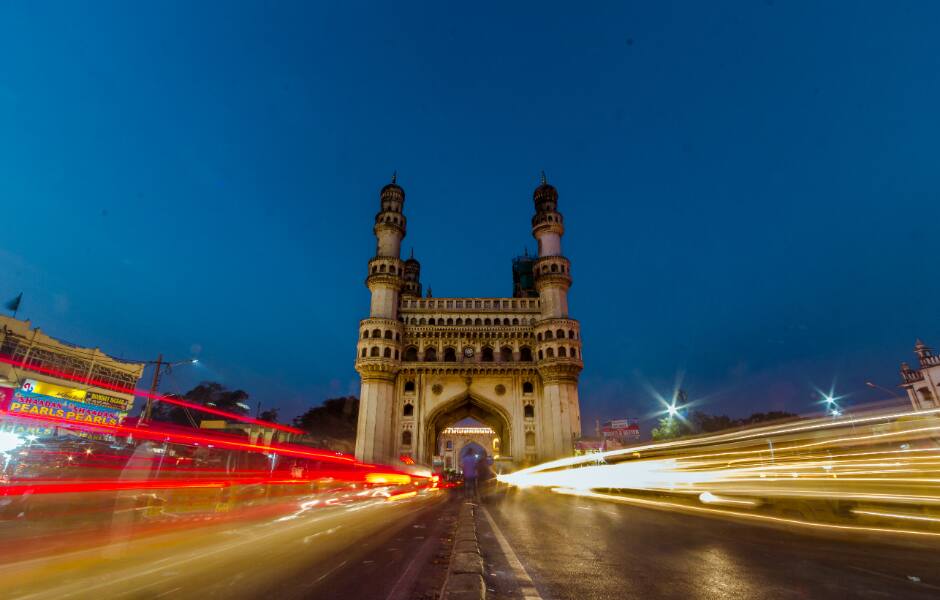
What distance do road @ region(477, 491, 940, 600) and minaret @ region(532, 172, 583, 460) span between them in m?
34.2

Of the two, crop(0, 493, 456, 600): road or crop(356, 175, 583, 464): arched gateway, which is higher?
crop(356, 175, 583, 464): arched gateway

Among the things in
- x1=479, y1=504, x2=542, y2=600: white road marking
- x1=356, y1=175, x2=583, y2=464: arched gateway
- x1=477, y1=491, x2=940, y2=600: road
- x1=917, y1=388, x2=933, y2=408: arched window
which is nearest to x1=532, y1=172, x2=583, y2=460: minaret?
x1=356, y1=175, x2=583, y2=464: arched gateway

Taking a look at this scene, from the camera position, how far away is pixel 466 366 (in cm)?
4641

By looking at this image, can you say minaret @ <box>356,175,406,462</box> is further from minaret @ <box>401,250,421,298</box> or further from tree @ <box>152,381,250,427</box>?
tree @ <box>152,381,250,427</box>

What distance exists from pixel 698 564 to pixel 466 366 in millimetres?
40161

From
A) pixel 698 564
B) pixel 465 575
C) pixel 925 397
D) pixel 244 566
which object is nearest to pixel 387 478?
pixel 244 566

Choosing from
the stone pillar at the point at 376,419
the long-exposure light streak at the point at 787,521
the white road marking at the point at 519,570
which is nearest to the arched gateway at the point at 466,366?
the stone pillar at the point at 376,419

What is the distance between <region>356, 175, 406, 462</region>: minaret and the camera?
43594 mm

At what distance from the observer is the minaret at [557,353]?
44.0m

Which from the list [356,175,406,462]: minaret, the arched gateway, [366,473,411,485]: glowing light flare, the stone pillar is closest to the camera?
[366,473,411,485]: glowing light flare

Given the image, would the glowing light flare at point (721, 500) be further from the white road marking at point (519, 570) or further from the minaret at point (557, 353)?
the minaret at point (557, 353)

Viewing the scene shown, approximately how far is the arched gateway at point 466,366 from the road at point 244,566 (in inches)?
1400

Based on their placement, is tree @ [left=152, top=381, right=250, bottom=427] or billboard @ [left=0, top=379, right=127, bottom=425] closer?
billboard @ [left=0, top=379, right=127, bottom=425]

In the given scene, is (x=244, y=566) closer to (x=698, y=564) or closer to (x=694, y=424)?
(x=698, y=564)
